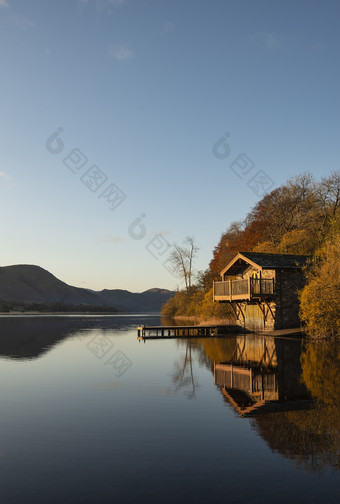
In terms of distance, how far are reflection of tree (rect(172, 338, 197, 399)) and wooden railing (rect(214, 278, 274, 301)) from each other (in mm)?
12163

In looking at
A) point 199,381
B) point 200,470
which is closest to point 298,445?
point 200,470

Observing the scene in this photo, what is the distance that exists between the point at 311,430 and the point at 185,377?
27.3 feet

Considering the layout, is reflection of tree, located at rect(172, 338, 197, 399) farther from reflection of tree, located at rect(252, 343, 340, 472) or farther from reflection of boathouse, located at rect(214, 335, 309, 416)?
reflection of tree, located at rect(252, 343, 340, 472)

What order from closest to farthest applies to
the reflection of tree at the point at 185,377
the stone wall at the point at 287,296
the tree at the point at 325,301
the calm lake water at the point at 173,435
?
the calm lake water at the point at 173,435 → the reflection of tree at the point at 185,377 → the tree at the point at 325,301 → the stone wall at the point at 287,296

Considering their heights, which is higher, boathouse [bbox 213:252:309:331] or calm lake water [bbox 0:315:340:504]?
boathouse [bbox 213:252:309:331]

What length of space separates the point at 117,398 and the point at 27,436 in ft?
13.8

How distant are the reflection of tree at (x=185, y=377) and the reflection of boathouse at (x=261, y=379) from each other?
95 cm

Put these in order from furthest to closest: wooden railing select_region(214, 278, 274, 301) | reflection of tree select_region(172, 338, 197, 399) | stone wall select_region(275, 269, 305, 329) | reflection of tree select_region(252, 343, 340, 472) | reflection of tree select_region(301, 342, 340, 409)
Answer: stone wall select_region(275, 269, 305, 329) → wooden railing select_region(214, 278, 274, 301) → reflection of tree select_region(172, 338, 197, 399) → reflection of tree select_region(301, 342, 340, 409) → reflection of tree select_region(252, 343, 340, 472)

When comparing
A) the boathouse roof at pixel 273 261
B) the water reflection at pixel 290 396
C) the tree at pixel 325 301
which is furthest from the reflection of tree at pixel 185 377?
the boathouse roof at pixel 273 261

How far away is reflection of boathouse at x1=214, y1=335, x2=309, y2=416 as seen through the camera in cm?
1178

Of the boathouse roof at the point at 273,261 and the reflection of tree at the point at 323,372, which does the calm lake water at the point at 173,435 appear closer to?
the reflection of tree at the point at 323,372

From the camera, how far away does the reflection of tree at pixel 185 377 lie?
1438 centimetres

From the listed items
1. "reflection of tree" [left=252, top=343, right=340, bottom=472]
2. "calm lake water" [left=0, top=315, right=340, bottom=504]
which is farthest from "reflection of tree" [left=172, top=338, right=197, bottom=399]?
"reflection of tree" [left=252, top=343, right=340, bottom=472]

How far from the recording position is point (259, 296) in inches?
1308
